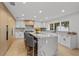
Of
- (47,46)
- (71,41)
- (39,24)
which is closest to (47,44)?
(47,46)

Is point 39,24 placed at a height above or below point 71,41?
above

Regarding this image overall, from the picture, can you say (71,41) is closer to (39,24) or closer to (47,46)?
(47,46)

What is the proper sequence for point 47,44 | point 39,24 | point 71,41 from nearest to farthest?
point 47,44
point 39,24
point 71,41

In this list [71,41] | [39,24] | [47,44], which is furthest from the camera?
[71,41]

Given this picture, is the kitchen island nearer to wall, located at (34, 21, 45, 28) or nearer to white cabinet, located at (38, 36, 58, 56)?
white cabinet, located at (38, 36, 58, 56)

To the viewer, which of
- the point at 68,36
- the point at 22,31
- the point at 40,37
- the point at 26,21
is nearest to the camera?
the point at 40,37

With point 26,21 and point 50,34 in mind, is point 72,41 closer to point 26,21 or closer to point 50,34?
point 50,34

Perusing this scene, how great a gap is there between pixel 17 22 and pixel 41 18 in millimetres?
935

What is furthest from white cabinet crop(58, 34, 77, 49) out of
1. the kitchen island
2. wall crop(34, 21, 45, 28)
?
wall crop(34, 21, 45, 28)

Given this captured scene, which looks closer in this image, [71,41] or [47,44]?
[47,44]

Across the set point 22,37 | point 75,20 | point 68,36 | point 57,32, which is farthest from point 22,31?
point 75,20

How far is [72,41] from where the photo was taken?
605 centimetres

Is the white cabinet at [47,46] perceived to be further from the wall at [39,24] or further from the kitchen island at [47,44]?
the wall at [39,24]

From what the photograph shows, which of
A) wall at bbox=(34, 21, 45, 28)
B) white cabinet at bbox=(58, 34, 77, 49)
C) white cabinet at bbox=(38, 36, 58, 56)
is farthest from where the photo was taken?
white cabinet at bbox=(58, 34, 77, 49)
